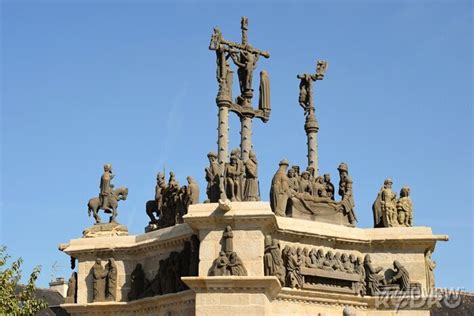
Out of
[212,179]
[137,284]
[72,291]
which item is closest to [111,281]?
[137,284]

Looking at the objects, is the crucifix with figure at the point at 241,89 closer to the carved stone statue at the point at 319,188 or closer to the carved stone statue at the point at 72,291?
the carved stone statue at the point at 319,188

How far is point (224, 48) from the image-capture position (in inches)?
1106

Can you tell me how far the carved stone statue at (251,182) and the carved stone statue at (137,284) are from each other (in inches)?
161

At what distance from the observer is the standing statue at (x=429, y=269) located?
80.8ft

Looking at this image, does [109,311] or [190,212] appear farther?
[109,311]

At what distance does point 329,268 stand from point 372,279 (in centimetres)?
143

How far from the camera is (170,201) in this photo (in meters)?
24.7

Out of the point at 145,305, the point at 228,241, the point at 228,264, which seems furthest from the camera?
the point at 145,305

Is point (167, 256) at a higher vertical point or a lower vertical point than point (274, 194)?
lower

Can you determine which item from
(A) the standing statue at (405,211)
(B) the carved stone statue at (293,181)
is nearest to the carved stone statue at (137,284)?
(B) the carved stone statue at (293,181)

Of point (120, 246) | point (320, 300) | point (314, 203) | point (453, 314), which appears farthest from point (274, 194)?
point (453, 314)

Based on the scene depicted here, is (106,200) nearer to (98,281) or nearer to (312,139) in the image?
(98,281)

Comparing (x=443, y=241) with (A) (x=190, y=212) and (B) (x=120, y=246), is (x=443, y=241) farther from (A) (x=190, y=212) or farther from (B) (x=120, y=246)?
(B) (x=120, y=246)

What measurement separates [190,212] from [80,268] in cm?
500
